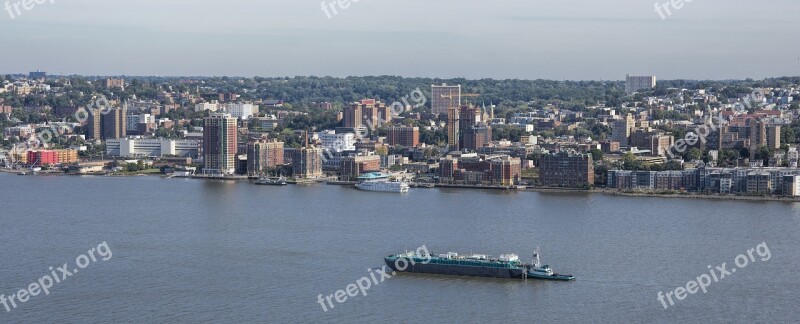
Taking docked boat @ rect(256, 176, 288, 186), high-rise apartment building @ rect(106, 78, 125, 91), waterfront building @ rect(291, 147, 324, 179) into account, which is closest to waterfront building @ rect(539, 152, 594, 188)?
docked boat @ rect(256, 176, 288, 186)

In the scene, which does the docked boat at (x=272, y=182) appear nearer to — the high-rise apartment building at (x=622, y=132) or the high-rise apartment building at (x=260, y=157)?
the high-rise apartment building at (x=260, y=157)

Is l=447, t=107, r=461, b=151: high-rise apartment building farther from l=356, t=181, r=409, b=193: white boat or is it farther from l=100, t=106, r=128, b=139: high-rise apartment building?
l=100, t=106, r=128, b=139: high-rise apartment building

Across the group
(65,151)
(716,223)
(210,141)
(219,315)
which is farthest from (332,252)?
(65,151)

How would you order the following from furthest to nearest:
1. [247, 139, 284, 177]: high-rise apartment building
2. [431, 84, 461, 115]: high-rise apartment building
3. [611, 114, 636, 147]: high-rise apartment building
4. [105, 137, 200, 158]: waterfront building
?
[431, 84, 461, 115]: high-rise apartment building → [105, 137, 200, 158]: waterfront building → [611, 114, 636, 147]: high-rise apartment building → [247, 139, 284, 177]: high-rise apartment building

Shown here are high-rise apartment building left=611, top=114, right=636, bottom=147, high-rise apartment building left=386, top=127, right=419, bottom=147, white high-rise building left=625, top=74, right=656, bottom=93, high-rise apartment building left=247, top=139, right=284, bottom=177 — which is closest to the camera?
high-rise apartment building left=247, top=139, right=284, bottom=177

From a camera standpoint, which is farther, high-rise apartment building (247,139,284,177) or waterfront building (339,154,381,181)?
high-rise apartment building (247,139,284,177)

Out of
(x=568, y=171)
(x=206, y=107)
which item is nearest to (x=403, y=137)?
(x=568, y=171)

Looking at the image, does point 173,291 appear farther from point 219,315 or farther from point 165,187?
point 165,187

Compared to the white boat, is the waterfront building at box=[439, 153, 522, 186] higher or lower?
higher

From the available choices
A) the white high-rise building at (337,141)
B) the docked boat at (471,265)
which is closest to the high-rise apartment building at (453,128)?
the white high-rise building at (337,141)
